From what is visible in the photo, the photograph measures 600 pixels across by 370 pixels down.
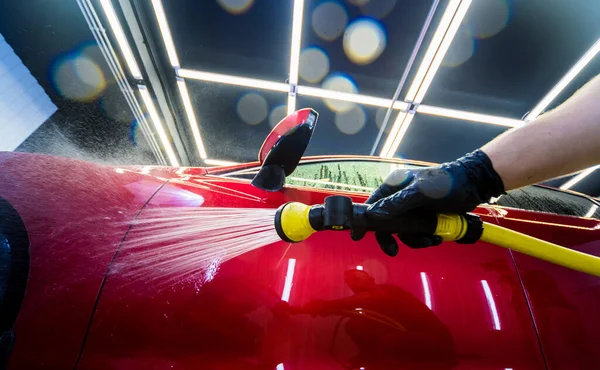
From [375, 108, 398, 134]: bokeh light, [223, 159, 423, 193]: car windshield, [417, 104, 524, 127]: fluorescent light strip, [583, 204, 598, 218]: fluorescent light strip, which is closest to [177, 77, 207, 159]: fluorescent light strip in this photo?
[375, 108, 398, 134]: bokeh light

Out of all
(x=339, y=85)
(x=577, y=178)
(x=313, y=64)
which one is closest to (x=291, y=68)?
(x=313, y=64)

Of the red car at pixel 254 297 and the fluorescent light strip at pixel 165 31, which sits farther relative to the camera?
the fluorescent light strip at pixel 165 31

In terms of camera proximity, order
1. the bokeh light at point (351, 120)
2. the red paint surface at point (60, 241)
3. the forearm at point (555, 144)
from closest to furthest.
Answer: the red paint surface at point (60, 241)
the forearm at point (555, 144)
the bokeh light at point (351, 120)

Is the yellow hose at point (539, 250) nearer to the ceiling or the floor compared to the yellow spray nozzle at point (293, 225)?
nearer to the ceiling

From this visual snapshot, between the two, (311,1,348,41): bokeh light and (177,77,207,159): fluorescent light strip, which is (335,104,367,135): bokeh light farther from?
(177,77,207,159): fluorescent light strip

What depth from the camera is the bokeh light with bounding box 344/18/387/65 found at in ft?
10.8

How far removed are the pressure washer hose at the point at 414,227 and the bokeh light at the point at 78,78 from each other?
4564 millimetres

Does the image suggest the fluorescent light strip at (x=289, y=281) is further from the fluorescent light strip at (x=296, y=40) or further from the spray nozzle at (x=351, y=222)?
the fluorescent light strip at (x=296, y=40)

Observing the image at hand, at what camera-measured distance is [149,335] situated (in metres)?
0.68

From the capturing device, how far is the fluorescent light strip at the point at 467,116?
410cm

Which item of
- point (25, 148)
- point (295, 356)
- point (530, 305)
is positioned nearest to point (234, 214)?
point (295, 356)

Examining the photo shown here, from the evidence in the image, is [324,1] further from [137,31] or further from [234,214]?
[234,214]

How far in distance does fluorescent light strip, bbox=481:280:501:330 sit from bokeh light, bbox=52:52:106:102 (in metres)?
5.00

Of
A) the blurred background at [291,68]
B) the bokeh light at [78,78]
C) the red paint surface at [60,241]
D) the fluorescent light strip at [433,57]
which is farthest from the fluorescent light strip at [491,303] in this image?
the bokeh light at [78,78]
